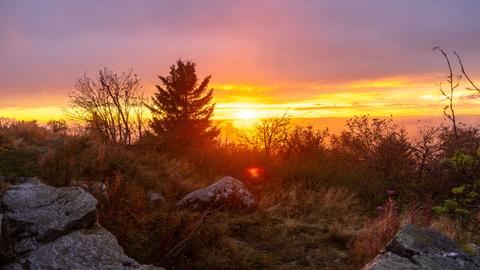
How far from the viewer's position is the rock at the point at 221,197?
8.27 metres

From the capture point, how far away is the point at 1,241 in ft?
14.5

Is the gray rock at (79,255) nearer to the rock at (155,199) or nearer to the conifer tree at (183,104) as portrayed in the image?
the rock at (155,199)

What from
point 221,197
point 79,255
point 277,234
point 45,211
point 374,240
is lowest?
point 277,234

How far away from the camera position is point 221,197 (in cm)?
842

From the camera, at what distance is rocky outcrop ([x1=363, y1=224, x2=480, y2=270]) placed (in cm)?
380

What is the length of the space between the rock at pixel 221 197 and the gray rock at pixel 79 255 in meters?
3.39

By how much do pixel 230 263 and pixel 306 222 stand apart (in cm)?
309

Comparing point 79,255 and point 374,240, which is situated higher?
point 79,255

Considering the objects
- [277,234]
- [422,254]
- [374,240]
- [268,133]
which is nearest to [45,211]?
[277,234]

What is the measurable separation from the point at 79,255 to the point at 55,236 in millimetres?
459

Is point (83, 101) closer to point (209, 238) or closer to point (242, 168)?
point (242, 168)

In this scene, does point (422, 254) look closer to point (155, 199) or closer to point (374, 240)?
point (374, 240)

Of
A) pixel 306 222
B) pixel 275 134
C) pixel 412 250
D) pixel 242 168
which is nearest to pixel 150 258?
pixel 412 250

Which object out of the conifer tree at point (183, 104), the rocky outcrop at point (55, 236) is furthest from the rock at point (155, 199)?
the conifer tree at point (183, 104)
